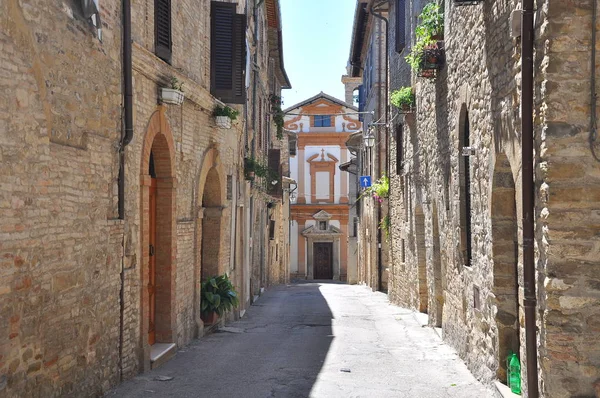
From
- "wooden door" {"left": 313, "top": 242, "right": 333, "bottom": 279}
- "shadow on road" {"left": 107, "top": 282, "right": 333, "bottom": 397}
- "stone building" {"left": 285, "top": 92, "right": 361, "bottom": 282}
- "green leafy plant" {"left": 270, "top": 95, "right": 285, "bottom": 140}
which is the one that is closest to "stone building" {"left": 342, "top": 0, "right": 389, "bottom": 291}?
"green leafy plant" {"left": 270, "top": 95, "right": 285, "bottom": 140}

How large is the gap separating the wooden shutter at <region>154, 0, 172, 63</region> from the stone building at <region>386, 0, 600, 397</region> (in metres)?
4.00

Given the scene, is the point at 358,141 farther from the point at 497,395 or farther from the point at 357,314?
the point at 497,395

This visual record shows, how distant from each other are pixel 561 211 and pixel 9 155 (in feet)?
14.0

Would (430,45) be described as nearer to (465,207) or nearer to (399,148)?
(465,207)

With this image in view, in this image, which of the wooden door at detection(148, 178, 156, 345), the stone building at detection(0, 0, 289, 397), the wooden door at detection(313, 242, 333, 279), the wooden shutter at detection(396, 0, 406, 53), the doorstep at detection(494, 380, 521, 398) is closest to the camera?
the stone building at detection(0, 0, 289, 397)

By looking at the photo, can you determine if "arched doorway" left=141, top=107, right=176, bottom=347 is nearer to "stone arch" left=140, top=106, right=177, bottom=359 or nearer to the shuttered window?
"stone arch" left=140, top=106, right=177, bottom=359

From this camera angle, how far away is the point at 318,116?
150ft

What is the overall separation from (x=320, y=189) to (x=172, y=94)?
36.2 meters

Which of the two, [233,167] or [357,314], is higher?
[233,167]

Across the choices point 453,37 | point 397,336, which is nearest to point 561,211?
point 453,37

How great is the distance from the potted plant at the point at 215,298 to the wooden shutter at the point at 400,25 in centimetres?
749

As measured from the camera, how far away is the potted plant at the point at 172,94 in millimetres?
9297

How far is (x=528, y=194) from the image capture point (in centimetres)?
583

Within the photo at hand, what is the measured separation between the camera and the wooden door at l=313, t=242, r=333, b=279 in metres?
44.6
